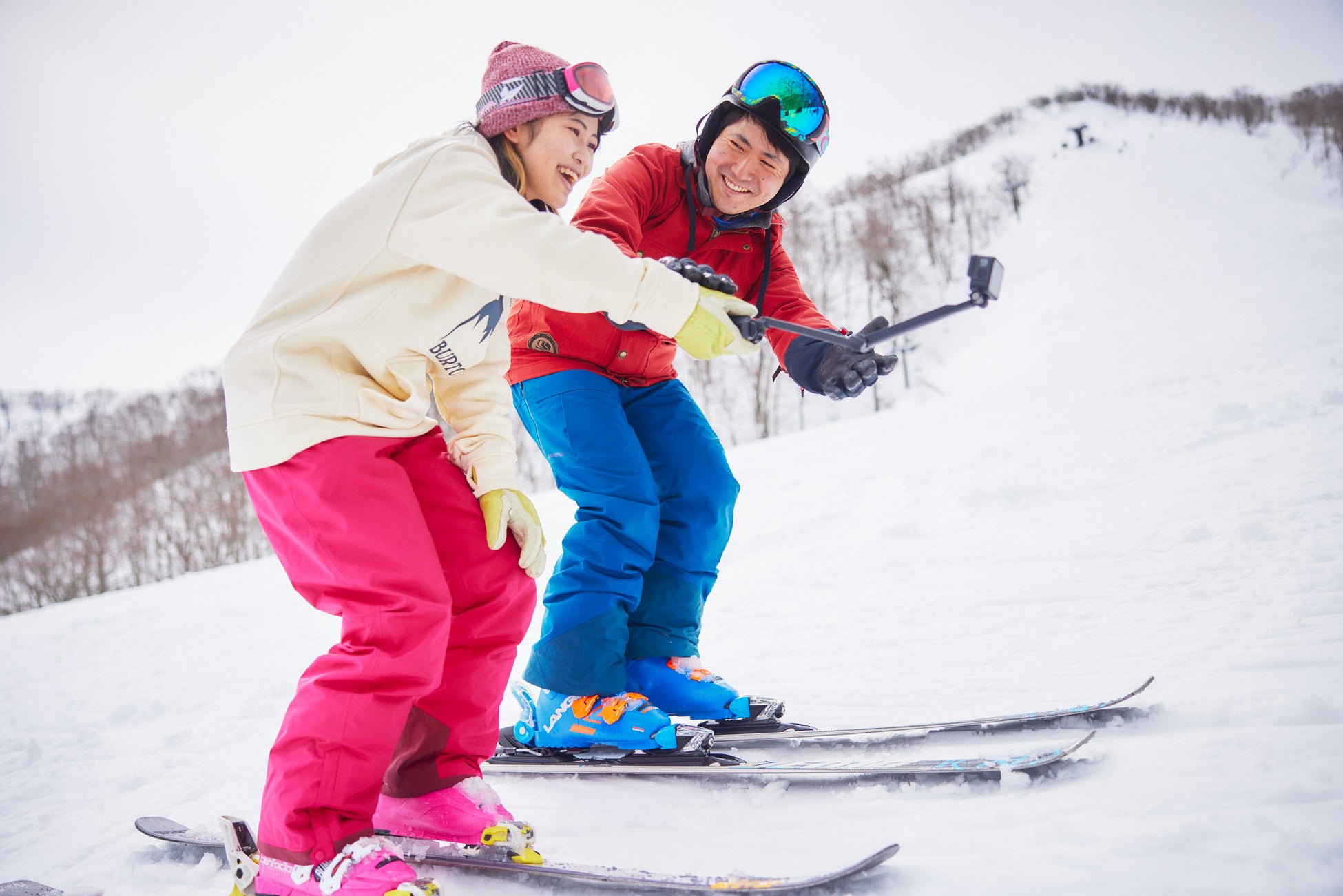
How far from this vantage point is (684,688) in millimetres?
2424

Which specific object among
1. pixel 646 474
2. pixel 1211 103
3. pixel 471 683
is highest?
pixel 1211 103

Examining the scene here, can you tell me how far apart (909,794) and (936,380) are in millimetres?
20122

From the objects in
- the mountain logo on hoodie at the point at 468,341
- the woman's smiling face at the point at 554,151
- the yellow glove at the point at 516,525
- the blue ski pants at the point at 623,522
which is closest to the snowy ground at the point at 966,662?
the blue ski pants at the point at 623,522

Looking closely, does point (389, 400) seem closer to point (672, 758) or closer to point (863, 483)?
point (672, 758)

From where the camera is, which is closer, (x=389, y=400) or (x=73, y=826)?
(x=389, y=400)

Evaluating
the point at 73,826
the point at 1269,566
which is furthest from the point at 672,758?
the point at 1269,566

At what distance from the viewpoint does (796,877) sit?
1361 mm

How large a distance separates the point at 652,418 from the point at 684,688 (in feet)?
3.14

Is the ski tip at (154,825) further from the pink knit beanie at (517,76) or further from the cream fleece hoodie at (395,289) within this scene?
the pink knit beanie at (517,76)

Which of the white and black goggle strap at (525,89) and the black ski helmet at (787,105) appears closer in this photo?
the white and black goggle strap at (525,89)

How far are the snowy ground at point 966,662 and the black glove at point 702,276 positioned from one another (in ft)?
4.17

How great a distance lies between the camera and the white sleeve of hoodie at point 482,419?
1909 millimetres

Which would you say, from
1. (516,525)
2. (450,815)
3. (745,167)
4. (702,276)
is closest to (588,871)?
(450,815)

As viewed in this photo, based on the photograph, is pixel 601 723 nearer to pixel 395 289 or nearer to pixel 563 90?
pixel 395 289
